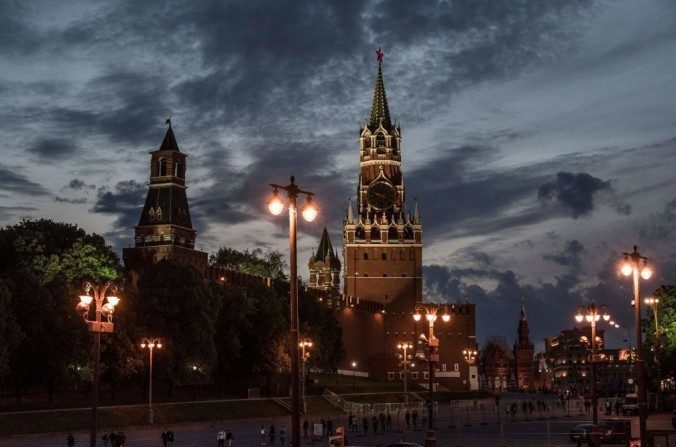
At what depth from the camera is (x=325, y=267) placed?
194500 mm

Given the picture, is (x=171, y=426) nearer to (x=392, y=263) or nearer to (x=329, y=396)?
(x=329, y=396)

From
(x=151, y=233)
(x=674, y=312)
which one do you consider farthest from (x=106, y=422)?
(x=151, y=233)

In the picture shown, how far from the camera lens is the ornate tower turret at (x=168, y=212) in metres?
121

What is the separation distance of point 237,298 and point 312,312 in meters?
23.6

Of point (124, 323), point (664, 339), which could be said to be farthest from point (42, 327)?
point (664, 339)

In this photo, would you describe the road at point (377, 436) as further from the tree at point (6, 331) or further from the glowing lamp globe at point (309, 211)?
the glowing lamp globe at point (309, 211)

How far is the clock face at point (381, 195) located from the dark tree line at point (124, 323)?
2627 inches

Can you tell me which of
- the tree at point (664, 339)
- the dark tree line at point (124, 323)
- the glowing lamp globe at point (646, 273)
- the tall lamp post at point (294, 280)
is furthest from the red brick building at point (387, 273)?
the tall lamp post at point (294, 280)

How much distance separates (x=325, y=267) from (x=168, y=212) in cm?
7486

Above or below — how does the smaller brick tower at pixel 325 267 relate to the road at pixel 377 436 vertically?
above

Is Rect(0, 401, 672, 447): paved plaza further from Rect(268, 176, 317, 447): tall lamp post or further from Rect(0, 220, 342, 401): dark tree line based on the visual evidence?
Rect(268, 176, 317, 447): tall lamp post

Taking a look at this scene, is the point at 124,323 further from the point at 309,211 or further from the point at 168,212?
the point at 168,212

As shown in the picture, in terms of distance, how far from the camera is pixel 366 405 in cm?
9612

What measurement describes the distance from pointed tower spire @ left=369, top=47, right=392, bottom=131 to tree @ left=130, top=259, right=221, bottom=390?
334 feet
